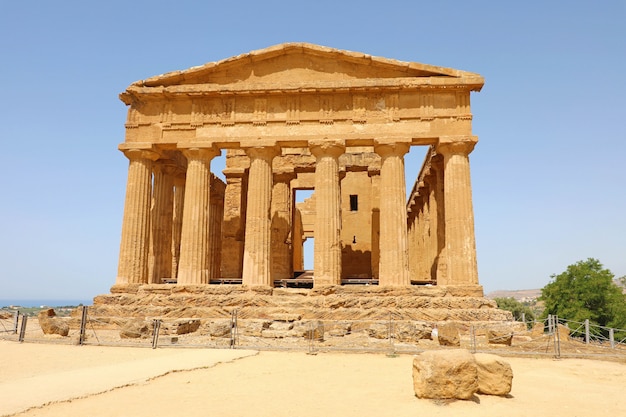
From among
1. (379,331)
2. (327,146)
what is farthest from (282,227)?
(379,331)

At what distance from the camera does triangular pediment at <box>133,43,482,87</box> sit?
18.5 meters

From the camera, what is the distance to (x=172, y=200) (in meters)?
21.9

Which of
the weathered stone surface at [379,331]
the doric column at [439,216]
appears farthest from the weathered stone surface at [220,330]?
the doric column at [439,216]

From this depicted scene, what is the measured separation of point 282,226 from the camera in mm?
24688

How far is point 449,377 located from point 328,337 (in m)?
8.20

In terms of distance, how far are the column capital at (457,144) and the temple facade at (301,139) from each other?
0.04 metres

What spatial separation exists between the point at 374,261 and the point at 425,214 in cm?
398

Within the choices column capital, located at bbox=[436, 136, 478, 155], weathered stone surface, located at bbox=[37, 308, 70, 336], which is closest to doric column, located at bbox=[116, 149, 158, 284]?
weathered stone surface, located at bbox=[37, 308, 70, 336]

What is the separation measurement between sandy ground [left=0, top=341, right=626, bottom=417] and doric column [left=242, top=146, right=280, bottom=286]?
6.95 meters

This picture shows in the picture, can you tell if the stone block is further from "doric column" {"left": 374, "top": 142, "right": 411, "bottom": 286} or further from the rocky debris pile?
the rocky debris pile

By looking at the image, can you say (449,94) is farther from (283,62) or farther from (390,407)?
(390,407)

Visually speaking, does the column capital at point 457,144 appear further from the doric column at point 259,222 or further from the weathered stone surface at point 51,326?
the weathered stone surface at point 51,326

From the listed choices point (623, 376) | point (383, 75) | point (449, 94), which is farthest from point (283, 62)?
point (623, 376)

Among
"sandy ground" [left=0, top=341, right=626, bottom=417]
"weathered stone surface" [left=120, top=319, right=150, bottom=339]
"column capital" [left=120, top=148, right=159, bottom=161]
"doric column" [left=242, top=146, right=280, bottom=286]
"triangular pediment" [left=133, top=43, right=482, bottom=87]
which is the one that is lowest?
"sandy ground" [left=0, top=341, right=626, bottom=417]
